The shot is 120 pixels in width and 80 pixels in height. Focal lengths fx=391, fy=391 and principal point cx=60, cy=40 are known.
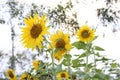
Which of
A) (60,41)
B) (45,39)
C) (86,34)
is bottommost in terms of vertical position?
(45,39)

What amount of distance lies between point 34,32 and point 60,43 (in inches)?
5.3

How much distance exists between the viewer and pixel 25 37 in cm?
183

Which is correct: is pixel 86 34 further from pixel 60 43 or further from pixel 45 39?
pixel 45 39

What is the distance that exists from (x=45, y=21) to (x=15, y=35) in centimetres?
1143

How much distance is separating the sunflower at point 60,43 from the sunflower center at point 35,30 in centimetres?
10

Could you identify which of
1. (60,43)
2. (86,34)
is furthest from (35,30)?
(86,34)

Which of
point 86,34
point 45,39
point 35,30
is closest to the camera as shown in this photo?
point 45,39

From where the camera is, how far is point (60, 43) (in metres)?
1.82

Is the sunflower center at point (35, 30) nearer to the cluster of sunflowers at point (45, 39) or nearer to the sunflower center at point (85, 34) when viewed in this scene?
the cluster of sunflowers at point (45, 39)

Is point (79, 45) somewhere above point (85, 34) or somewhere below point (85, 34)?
below

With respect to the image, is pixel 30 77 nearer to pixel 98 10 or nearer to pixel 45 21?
pixel 45 21

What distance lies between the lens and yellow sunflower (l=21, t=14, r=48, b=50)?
5.44 ft

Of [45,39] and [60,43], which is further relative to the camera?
[60,43]

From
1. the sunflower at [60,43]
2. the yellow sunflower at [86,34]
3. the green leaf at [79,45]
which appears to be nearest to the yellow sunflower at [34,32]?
the sunflower at [60,43]
